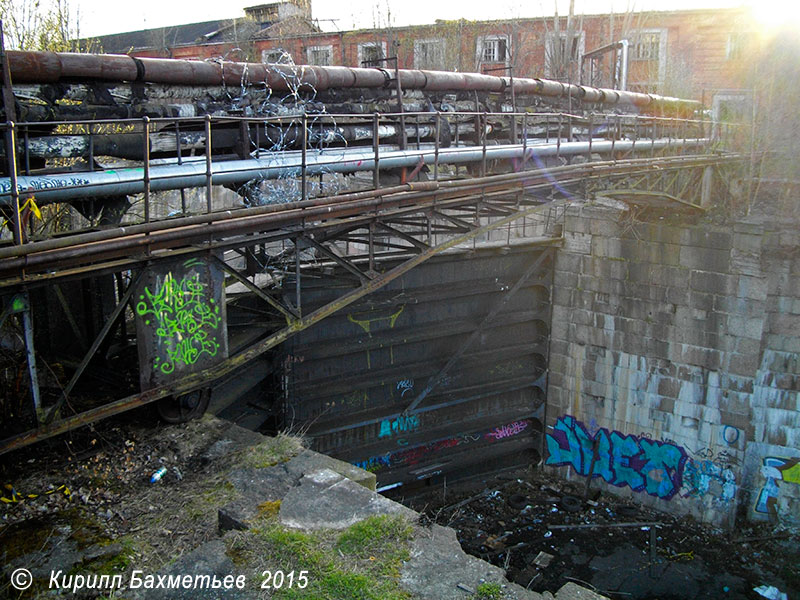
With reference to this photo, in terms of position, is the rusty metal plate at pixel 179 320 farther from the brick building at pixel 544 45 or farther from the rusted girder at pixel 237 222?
the brick building at pixel 544 45

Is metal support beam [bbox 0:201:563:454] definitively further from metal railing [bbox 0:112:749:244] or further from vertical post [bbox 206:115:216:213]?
vertical post [bbox 206:115:216:213]

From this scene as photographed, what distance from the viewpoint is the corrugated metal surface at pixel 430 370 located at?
1289cm

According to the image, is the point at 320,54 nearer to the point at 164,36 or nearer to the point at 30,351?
the point at 164,36

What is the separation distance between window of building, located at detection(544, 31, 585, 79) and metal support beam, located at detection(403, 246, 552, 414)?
14.5 meters

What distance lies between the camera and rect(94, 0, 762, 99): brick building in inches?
1099

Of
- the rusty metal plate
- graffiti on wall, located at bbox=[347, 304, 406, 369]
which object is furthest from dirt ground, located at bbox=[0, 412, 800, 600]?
graffiti on wall, located at bbox=[347, 304, 406, 369]

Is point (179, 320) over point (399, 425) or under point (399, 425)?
over

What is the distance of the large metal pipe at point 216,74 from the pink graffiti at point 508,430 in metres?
7.92

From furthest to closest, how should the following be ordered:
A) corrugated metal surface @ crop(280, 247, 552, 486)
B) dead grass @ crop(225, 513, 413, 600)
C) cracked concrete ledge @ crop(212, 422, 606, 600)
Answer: corrugated metal surface @ crop(280, 247, 552, 486)
cracked concrete ledge @ crop(212, 422, 606, 600)
dead grass @ crop(225, 513, 413, 600)

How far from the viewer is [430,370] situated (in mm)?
14500

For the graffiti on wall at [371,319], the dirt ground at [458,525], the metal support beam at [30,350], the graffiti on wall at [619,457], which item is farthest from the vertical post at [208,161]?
the graffiti on wall at [619,457]

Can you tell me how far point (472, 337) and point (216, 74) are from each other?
821 cm

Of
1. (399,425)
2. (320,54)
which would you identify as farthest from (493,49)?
(399,425)

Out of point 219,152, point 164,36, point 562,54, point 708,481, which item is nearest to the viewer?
point 219,152
